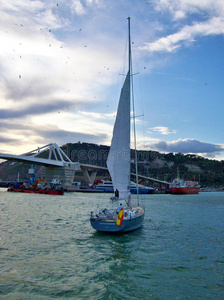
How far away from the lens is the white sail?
1967 cm

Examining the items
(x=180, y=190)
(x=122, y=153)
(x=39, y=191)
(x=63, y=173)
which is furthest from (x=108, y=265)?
(x=180, y=190)

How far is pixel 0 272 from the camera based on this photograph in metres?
10.4

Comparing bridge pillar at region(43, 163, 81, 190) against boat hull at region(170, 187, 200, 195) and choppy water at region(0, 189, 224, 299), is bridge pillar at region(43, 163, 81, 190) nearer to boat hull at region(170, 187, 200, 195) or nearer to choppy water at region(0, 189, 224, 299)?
boat hull at region(170, 187, 200, 195)

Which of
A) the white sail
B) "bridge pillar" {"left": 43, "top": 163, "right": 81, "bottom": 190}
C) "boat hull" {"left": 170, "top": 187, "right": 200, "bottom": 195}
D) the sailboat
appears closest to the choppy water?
the sailboat

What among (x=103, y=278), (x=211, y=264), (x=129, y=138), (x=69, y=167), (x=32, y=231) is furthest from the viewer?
(x=69, y=167)

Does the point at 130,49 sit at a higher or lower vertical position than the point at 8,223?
higher

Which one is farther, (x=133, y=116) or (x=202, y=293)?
(x=133, y=116)

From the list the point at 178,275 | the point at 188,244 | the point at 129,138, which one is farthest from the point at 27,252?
the point at 129,138

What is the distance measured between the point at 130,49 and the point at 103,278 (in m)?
16.8

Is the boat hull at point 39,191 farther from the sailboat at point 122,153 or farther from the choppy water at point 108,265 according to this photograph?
the sailboat at point 122,153

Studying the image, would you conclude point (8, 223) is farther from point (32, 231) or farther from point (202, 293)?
point (202, 293)

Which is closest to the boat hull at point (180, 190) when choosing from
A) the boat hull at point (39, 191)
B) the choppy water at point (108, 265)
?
the boat hull at point (39, 191)

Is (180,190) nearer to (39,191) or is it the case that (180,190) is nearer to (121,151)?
(39,191)

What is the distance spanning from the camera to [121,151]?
19.8 meters
